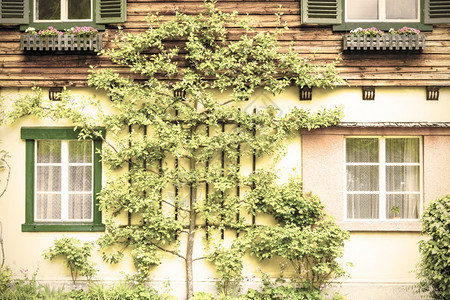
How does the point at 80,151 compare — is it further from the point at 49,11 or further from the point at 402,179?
the point at 402,179

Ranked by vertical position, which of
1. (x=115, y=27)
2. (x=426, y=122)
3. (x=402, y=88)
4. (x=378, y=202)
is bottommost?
(x=378, y=202)

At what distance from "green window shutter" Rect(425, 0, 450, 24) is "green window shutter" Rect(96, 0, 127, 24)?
5.26 m

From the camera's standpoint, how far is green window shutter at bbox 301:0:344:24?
9.12 meters

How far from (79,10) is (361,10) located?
5.04 meters

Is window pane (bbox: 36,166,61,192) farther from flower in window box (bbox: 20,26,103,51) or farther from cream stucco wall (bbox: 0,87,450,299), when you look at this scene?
flower in window box (bbox: 20,26,103,51)

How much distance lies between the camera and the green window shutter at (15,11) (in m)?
9.27

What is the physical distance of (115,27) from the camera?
A: 9.31 meters

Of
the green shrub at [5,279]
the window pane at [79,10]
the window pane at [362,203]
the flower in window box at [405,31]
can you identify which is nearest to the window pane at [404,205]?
the window pane at [362,203]

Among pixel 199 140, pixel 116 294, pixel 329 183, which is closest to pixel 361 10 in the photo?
pixel 329 183

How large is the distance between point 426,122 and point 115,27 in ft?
18.6

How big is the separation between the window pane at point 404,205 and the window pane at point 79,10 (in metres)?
6.28

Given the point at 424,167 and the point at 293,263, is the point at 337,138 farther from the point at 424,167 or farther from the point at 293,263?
the point at 293,263

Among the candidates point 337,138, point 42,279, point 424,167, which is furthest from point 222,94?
point 42,279

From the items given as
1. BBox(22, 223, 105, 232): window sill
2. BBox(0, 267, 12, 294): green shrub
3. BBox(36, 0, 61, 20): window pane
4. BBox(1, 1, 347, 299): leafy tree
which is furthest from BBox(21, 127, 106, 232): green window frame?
BBox(36, 0, 61, 20): window pane
